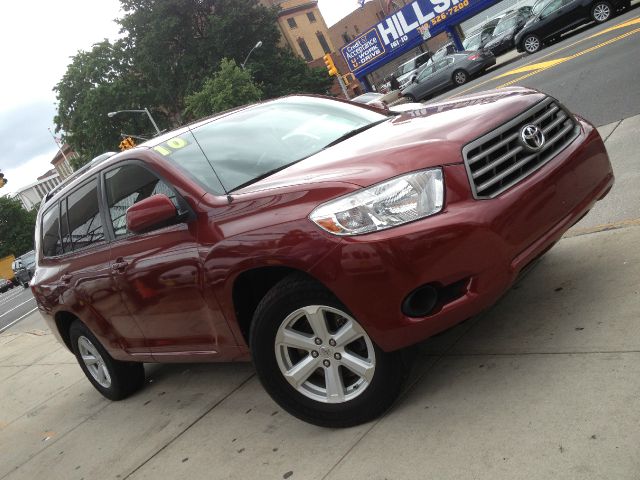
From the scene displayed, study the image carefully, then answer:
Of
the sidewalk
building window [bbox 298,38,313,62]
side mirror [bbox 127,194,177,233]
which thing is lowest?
the sidewalk

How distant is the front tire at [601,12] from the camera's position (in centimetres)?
1864

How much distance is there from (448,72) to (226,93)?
1905 cm

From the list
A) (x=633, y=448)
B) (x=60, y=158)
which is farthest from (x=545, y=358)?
(x=60, y=158)

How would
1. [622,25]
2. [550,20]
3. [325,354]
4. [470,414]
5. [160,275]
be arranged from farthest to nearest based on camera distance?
[550,20] < [622,25] < [160,275] < [325,354] < [470,414]

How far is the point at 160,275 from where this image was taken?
11.7ft

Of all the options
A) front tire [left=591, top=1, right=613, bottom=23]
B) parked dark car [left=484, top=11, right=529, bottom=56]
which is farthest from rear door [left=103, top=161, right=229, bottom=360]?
parked dark car [left=484, top=11, right=529, bottom=56]

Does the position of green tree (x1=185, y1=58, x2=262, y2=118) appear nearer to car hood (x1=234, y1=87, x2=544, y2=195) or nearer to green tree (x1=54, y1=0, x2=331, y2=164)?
green tree (x1=54, y1=0, x2=331, y2=164)

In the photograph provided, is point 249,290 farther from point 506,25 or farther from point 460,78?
point 506,25

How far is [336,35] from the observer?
82.1 meters

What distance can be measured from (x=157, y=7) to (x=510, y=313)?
51661 mm

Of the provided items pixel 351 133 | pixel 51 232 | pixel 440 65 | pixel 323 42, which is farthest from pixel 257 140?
pixel 323 42

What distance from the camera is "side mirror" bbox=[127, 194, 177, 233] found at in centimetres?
317

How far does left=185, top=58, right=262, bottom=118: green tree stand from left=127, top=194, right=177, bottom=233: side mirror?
36725 mm

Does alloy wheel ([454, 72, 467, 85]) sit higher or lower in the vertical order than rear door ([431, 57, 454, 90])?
lower
